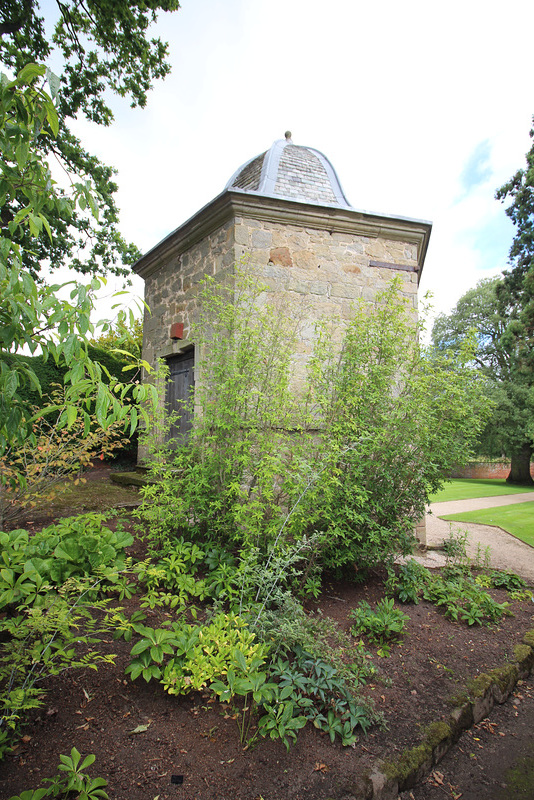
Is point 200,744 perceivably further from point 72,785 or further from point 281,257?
point 281,257

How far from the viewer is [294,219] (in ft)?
16.7

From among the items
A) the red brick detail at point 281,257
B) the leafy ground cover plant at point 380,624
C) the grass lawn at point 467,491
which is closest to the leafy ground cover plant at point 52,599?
the leafy ground cover plant at point 380,624

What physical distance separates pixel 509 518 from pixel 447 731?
677 cm

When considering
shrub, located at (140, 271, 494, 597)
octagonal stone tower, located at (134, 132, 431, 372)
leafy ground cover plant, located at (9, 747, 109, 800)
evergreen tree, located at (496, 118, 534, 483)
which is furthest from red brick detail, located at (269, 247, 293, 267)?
evergreen tree, located at (496, 118, 534, 483)

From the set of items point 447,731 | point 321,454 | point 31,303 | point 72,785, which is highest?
point 31,303

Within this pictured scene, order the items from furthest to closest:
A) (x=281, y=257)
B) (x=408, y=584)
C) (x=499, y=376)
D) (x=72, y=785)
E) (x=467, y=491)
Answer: (x=499, y=376) < (x=467, y=491) < (x=281, y=257) < (x=408, y=584) < (x=72, y=785)

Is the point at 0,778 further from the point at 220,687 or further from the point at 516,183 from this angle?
the point at 516,183

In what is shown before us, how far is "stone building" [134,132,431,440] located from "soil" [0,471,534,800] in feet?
9.61

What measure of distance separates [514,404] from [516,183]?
891 centimetres

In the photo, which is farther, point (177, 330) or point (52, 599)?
point (177, 330)

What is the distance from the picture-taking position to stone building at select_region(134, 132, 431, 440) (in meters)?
4.96

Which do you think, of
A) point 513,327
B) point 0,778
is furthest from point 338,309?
point 513,327

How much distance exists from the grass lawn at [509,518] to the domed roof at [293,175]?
5750 mm

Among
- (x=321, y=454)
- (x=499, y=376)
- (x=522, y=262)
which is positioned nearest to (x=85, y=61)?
(x=321, y=454)
